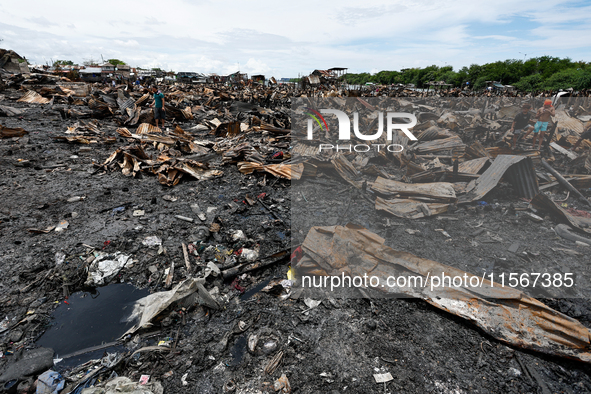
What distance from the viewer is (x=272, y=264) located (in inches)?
156

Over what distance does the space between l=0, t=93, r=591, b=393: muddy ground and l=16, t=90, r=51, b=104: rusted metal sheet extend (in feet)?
36.1

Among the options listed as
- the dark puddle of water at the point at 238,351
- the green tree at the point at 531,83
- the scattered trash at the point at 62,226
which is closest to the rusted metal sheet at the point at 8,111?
the scattered trash at the point at 62,226

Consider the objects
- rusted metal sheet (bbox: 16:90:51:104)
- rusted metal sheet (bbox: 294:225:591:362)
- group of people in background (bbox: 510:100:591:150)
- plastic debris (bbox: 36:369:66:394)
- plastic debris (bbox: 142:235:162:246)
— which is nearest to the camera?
plastic debris (bbox: 36:369:66:394)

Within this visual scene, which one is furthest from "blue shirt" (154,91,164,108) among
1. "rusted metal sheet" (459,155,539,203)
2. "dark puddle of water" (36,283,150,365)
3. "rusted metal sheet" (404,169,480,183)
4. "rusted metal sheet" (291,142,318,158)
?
"rusted metal sheet" (459,155,539,203)

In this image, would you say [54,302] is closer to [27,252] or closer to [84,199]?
[27,252]

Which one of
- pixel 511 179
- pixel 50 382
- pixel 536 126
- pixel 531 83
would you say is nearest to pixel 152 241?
pixel 50 382

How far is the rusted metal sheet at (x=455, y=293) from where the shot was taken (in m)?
2.71

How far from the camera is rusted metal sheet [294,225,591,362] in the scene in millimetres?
2705

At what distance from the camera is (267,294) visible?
3.42 meters

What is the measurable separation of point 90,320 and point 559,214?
802 centimetres

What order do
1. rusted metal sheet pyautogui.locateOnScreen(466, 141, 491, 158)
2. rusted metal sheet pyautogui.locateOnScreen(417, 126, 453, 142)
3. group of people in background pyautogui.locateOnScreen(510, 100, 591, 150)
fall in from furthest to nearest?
1. rusted metal sheet pyautogui.locateOnScreen(417, 126, 453, 142)
2. group of people in background pyautogui.locateOnScreen(510, 100, 591, 150)
3. rusted metal sheet pyautogui.locateOnScreen(466, 141, 491, 158)

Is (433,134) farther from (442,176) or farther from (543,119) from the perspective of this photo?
(442,176)

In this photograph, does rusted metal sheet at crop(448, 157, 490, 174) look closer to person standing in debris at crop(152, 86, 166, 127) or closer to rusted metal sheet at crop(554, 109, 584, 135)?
rusted metal sheet at crop(554, 109, 584, 135)

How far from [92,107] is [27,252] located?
11.9 metres
